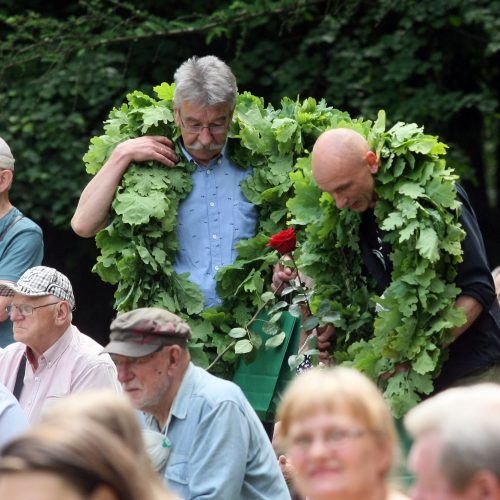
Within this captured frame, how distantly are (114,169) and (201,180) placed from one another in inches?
14.7

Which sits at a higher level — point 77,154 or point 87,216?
point 87,216

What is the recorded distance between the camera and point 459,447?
2695mm

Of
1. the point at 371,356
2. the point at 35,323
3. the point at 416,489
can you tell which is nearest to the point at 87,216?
the point at 35,323

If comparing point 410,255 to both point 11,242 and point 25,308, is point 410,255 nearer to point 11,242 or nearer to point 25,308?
point 25,308

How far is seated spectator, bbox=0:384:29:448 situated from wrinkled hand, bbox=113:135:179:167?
1.45m

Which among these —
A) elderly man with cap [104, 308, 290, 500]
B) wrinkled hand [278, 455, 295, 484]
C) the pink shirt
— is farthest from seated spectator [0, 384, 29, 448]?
wrinkled hand [278, 455, 295, 484]

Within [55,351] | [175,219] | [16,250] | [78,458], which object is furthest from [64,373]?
[78,458]

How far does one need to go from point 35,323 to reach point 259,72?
15.0 feet

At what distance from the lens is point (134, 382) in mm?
4621

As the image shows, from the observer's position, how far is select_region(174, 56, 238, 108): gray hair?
5836mm

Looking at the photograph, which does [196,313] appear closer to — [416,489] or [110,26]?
[416,489]

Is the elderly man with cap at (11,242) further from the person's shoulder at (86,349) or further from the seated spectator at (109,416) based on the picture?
the seated spectator at (109,416)

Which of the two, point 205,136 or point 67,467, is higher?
point 67,467

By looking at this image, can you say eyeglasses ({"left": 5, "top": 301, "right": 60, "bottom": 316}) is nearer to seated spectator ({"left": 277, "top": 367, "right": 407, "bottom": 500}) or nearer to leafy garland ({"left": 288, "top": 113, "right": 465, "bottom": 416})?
leafy garland ({"left": 288, "top": 113, "right": 465, "bottom": 416})
